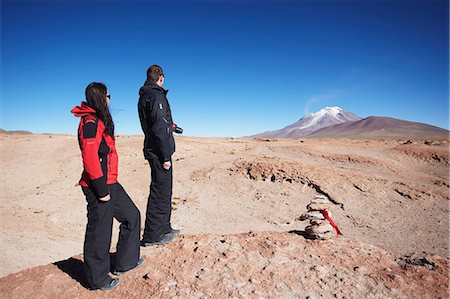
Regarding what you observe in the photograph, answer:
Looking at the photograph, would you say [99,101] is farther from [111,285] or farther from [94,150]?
[111,285]

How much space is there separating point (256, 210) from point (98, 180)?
290 inches

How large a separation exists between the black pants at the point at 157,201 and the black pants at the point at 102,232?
0.71m

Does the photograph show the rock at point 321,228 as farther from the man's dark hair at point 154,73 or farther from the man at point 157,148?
the man's dark hair at point 154,73

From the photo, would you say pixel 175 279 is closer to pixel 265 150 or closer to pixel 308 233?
pixel 308 233

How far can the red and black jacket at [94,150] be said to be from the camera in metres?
3.08

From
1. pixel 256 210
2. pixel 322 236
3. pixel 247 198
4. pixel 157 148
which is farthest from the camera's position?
pixel 247 198

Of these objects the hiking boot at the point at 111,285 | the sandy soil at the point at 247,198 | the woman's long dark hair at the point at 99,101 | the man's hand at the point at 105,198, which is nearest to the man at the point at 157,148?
the woman's long dark hair at the point at 99,101

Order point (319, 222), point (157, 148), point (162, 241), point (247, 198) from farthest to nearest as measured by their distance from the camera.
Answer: point (247, 198) < point (319, 222) < point (162, 241) < point (157, 148)

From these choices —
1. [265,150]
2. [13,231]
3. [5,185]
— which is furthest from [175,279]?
[265,150]

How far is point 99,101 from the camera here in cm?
325

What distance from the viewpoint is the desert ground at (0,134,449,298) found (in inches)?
156

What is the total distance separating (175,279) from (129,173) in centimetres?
1051

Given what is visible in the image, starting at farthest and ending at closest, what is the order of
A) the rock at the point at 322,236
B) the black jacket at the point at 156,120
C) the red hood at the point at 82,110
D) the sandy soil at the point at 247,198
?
1. the sandy soil at the point at 247,198
2. the rock at the point at 322,236
3. the black jacket at the point at 156,120
4. the red hood at the point at 82,110

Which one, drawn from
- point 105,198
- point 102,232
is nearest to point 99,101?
point 105,198
